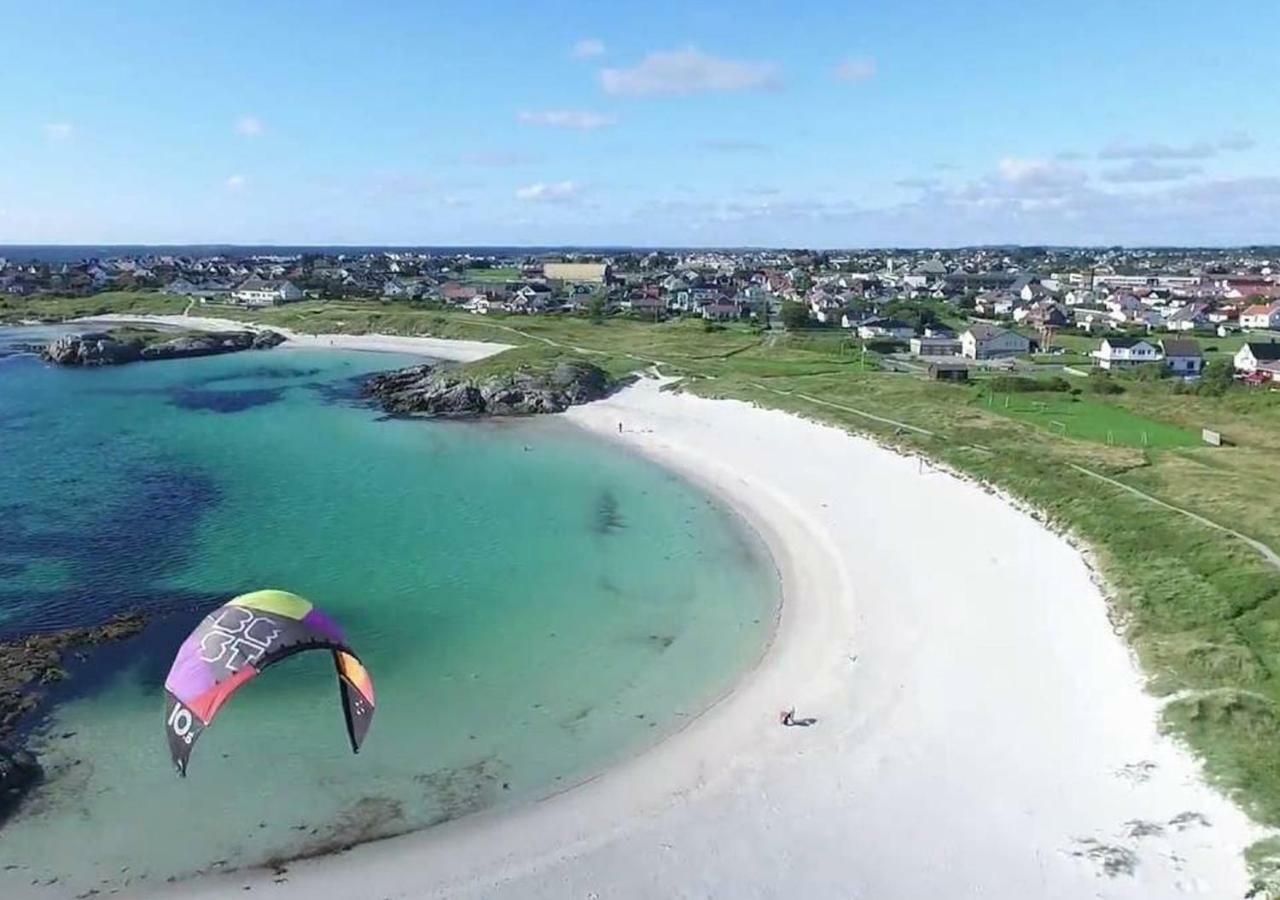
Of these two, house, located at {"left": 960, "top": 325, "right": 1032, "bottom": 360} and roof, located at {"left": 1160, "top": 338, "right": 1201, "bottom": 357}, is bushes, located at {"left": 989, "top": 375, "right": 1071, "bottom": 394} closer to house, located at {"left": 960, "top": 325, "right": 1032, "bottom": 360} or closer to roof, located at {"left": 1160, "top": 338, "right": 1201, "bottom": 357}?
house, located at {"left": 960, "top": 325, "right": 1032, "bottom": 360}

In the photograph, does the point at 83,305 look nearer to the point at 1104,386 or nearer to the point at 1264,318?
the point at 1104,386

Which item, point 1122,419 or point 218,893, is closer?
point 218,893

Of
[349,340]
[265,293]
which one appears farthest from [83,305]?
[349,340]

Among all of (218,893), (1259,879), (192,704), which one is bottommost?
(218,893)

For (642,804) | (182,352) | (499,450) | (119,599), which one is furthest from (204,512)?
(182,352)

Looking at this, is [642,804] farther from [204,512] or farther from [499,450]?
[499,450]

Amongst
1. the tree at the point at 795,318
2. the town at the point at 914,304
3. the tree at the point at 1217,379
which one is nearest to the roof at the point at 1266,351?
the town at the point at 914,304

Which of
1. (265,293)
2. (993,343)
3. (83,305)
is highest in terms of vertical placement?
(265,293)
